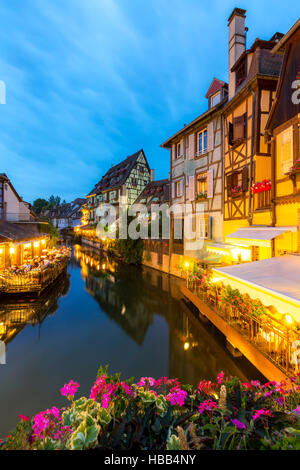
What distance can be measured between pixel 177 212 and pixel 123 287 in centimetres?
748

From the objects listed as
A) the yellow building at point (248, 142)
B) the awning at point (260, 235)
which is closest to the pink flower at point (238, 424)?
the awning at point (260, 235)

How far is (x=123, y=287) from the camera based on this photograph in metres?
15.1

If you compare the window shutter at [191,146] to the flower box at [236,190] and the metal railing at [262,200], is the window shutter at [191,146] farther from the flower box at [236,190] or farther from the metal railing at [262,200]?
the metal railing at [262,200]

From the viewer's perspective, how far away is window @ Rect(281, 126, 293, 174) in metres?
7.46

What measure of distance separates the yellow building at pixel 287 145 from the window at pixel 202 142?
6.65 m

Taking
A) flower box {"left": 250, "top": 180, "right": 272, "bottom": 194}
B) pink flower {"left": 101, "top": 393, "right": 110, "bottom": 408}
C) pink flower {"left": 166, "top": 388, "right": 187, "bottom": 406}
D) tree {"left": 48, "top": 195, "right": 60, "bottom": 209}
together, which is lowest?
pink flower {"left": 166, "top": 388, "right": 187, "bottom": 406}

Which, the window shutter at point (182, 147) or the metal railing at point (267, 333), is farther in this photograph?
the window shutter at point (182, 147)

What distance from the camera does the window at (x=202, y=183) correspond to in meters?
14.9

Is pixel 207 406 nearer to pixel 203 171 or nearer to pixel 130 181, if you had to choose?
pixel 203 171

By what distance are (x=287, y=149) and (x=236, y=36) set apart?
32.4ft

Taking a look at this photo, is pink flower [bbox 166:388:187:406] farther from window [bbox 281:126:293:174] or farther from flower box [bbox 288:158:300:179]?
window [bbox 281:126:293:174]

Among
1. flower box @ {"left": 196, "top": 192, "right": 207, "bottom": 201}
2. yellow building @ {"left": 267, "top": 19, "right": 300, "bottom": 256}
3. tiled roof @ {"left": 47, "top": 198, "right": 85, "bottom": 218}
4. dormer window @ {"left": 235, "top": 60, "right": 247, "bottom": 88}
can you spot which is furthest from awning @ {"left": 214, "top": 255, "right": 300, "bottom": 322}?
tiled roof @ {"left": 47, "top": 198, "right": 85, "bottom": 218}

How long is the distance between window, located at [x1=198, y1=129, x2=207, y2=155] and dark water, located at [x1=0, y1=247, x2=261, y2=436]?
10154mm

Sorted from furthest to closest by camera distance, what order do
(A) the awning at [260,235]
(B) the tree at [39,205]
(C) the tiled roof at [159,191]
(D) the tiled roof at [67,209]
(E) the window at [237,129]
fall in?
(B) the tree at [39,205], (D) the tiled roof at [67,209], (C) the tiled roof at [159,191], (E) the window at [237,129], (A) the awning at [260,235]
